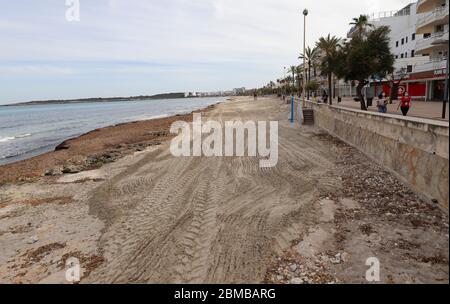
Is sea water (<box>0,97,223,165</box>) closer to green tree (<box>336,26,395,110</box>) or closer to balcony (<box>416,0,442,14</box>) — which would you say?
green tree (<box>336,26,395,110</box>)

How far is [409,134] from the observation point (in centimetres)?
764

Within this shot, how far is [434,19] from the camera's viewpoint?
1243 inches

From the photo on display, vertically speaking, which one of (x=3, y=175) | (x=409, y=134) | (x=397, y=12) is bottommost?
(x=3, y=175)

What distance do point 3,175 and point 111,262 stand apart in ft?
38.7

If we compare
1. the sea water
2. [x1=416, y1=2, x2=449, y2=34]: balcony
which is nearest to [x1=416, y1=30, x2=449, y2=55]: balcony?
[x1=416, y1=2, x2=449, y2=34]: balcony

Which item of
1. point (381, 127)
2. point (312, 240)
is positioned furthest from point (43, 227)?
point (381, 127)

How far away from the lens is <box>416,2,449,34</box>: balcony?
99.8 ft

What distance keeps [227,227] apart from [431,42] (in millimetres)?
36968

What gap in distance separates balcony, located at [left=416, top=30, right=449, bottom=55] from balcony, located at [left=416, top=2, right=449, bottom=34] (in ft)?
4.32

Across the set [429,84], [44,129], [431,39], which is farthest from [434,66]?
[44,129]

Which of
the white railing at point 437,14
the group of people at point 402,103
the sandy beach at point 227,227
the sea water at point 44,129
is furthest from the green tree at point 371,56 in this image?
the sea water at point 44,129

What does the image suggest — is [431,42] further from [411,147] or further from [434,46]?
[411,147]

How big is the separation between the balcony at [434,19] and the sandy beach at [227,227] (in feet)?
96.1
